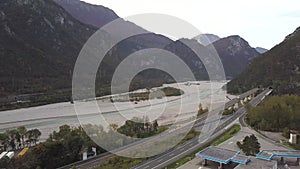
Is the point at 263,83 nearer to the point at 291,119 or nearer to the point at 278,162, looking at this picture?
the point at 291,119

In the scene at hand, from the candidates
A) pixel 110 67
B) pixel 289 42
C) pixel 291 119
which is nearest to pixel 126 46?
pixel 110 67

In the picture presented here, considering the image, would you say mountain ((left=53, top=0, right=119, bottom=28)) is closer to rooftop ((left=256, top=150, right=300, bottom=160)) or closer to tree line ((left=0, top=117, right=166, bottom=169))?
tree line ((left=0, top=117, right=166, bottom=169))

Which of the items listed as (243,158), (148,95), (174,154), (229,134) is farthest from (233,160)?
(148,95)

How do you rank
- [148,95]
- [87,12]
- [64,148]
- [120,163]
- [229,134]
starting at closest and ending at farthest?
[120,163] < [64,148] < [229,134] < [148,95] < [87,12]

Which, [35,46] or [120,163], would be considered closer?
[120,163]

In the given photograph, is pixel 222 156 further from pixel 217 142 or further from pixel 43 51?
pixel 43 51

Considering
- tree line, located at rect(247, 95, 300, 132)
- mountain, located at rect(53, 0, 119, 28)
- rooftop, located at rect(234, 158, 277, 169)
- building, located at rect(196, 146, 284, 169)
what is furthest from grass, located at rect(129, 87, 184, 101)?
mountain, located at rect(53, 0, 119, 28)
